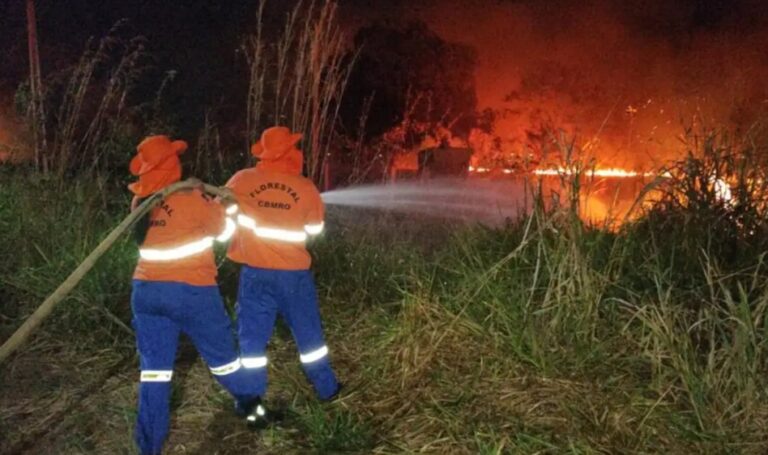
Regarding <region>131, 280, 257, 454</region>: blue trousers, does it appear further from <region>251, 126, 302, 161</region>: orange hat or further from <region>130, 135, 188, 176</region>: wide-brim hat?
<region>251, 126, 302, 161</region>: orange hat

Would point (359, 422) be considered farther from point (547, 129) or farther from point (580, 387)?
point (547, 129)

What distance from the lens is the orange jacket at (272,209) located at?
13.8 ft

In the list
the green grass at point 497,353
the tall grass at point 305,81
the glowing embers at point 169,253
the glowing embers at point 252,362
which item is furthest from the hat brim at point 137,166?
the tall grass at point 305,81

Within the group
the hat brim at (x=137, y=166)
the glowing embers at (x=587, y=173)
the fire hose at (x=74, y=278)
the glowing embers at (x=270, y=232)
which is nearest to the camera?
the fire hose at (x=74, y=278)

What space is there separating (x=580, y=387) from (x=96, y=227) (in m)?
4.28

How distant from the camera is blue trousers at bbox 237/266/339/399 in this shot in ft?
13.9

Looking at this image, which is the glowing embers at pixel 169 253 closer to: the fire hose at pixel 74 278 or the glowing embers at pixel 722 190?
the fire hose at pixel 74 278

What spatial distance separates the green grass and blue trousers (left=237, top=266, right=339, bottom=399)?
0.68ft

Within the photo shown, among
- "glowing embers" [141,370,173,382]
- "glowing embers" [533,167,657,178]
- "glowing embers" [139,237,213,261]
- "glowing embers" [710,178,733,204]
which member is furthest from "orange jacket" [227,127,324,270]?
"glowing embers" [710,178,733,204]

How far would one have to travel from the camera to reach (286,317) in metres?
4.31

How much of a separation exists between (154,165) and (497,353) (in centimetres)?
216

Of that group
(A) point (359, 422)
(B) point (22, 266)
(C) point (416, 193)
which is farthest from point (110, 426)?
(C) point (416, 193)

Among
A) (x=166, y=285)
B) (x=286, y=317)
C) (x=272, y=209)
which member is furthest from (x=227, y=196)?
(x=286, y=317)

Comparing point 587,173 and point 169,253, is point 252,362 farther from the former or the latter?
point 587,173
